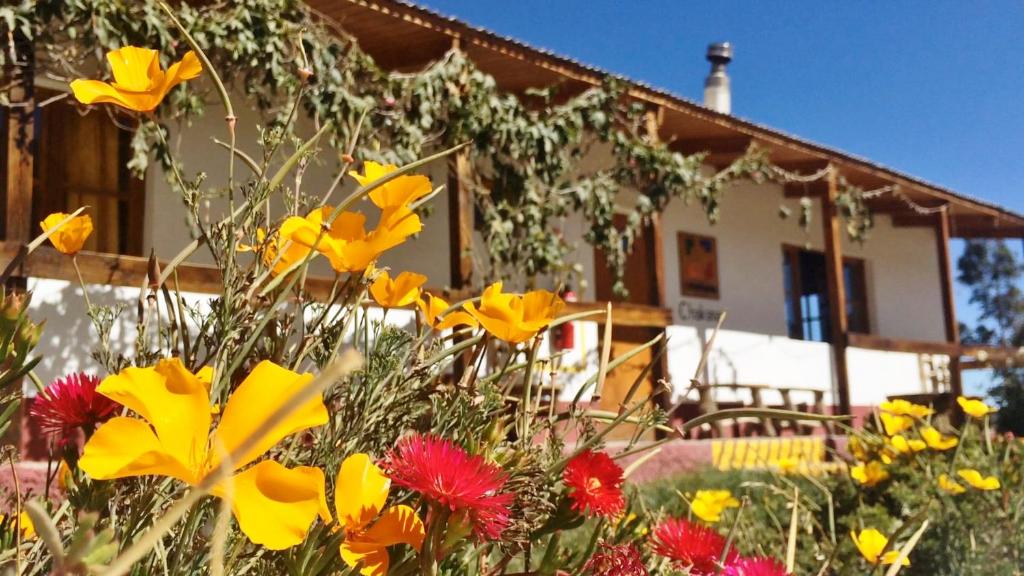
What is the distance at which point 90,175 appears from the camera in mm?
5645

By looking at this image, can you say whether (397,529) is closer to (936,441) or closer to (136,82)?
(136,82)

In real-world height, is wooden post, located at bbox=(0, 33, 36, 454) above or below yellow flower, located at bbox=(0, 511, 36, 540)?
above

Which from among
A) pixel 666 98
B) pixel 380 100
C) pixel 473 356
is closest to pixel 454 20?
pixel 380 100

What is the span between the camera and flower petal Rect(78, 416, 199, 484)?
416mm

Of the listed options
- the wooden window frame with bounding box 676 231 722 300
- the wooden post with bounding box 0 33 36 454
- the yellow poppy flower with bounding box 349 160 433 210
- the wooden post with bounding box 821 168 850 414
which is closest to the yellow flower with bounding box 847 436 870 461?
the yellow poppy flower with bounding box 349 160 433 210

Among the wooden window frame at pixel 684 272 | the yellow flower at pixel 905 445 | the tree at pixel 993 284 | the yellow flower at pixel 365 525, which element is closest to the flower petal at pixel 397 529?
the yellow flower at pixel 365 525

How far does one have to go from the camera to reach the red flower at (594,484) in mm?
695

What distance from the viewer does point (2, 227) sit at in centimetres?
433

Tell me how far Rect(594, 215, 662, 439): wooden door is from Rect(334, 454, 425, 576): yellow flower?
20.3 ft

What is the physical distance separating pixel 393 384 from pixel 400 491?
0.42ft

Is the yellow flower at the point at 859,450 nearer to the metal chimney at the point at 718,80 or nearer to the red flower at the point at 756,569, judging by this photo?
the red flower at the point at 756,569

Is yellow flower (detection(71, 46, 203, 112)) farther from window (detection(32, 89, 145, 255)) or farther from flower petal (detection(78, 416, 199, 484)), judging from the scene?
window (detection(32, 89, 145, 255))

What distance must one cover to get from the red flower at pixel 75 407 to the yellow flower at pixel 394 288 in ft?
0.81

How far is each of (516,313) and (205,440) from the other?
0.30 m
